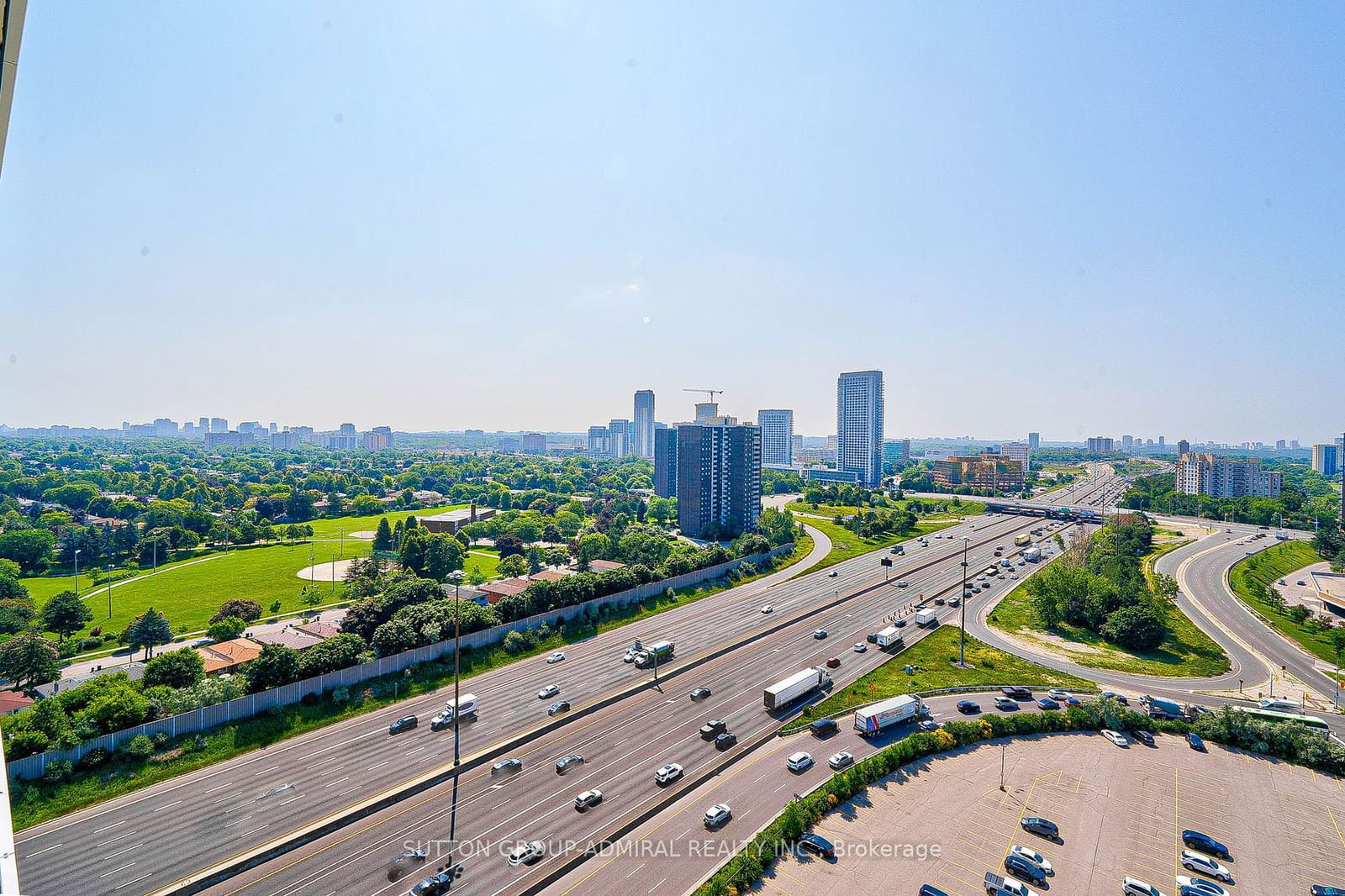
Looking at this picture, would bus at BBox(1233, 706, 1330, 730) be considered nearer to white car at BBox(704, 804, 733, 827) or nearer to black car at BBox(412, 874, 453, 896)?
white car at BBox(704, 804, 733, 827)

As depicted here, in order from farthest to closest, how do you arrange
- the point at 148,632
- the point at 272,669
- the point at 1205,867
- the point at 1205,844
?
the point at 148,632 < the point at 272,669 < the point at 1205,844 < the point at 1205,867

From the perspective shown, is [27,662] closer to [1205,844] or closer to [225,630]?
[225,630]

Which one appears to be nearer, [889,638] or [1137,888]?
[1137,888]

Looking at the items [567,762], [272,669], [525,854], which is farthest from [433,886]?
[272,669]

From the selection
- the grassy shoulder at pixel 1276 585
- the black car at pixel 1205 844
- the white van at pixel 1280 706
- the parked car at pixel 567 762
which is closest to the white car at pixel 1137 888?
the black car at pixel 1205 844

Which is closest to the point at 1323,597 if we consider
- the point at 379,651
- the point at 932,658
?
the point at 932,658

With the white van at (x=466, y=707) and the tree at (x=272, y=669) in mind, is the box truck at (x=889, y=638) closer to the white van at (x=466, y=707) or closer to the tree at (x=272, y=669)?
the white van at (x=466, y=707)

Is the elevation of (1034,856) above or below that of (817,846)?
below

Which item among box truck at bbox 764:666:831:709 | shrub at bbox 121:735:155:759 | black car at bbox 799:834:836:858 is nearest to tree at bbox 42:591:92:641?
shrub at bbox 121:735:155:759
